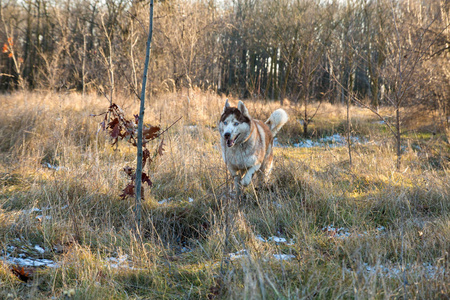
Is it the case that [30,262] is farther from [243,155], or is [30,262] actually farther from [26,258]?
[243,155]

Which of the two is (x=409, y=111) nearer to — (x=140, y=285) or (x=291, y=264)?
(x=291, y=264)

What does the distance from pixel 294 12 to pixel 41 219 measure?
1469 centimetres

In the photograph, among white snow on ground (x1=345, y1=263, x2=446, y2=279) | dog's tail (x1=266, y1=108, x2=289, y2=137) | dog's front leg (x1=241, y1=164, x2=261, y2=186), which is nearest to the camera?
white snow on ground (x1=345, y1=263, x2=446, y2=279)

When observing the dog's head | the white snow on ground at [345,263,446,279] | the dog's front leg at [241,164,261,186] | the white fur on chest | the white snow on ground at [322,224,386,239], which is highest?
the dog's head

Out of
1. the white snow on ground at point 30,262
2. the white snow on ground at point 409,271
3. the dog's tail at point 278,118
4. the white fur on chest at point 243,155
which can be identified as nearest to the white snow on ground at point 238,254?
the white snow on ground at point 409,271

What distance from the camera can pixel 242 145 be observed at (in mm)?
4473

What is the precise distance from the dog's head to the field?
1.88ft

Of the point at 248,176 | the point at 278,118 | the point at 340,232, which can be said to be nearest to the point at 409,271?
the point at 340,232

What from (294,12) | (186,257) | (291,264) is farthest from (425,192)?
(294,12)

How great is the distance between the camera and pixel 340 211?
11.9 ft

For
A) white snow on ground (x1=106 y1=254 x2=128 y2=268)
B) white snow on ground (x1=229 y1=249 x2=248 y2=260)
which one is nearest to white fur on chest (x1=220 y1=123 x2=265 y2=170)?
white snow on ground (x1=229 y1=249 x2=248 y2=260)

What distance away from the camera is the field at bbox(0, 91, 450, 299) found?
2.24 metres

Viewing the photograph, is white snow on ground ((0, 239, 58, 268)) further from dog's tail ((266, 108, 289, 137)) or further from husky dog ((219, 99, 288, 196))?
dog's tail ((266, 108, 289, 137))

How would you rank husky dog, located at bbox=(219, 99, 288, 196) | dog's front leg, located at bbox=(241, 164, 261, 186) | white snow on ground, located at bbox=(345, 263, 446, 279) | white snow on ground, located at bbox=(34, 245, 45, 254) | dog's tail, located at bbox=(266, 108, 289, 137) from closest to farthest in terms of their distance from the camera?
white snow on ground, located at bbox=(345, 263, 446, 279)
white snow on ground, located at bbox=(34, 245, 45, 254)
husky dog, located at bbox=(219, 99, 288, 196)
dog's front leg, located at bbox=(241, 164, 261, 186)
dog's tail, located at bbox=(266, 108, 289, 137)
